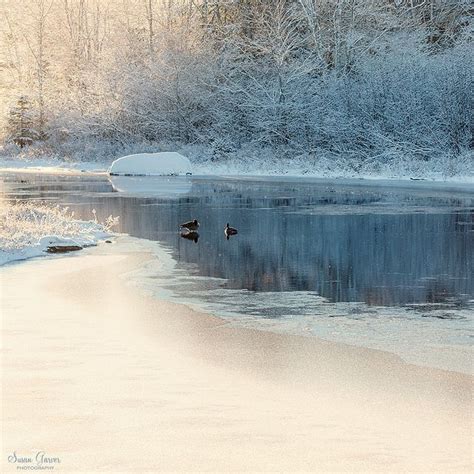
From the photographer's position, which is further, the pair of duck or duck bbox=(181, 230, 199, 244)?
the pair of duck

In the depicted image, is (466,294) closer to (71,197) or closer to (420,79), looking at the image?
(71,197)

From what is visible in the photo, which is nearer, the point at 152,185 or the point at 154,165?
the point at 152,185

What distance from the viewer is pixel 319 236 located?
20.6 metres

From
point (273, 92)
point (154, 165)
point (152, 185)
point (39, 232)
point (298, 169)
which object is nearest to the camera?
point (39, 232)

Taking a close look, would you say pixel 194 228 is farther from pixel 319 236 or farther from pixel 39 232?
pixel 39 232

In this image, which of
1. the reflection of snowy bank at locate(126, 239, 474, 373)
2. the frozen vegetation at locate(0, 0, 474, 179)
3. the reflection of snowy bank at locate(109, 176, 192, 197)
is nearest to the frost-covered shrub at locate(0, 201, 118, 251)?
the reflection of snowy bank at locate(126, 239, 474, 373)

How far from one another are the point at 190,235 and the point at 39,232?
11.1ft

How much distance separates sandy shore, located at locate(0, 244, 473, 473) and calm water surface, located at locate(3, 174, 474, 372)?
1.29 meters

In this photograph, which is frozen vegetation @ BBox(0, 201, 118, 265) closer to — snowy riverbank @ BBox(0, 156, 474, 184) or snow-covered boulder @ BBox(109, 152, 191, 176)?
snowy riverbank @ BBox(0, 156, 474, 184)

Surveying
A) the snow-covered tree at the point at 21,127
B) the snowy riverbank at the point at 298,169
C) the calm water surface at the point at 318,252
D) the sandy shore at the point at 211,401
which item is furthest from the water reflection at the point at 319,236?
the snow-covered tree at the point at 21,127

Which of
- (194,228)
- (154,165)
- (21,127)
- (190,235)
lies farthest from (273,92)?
(190,235)

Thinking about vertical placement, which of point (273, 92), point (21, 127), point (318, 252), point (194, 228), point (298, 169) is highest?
point (273, 92)

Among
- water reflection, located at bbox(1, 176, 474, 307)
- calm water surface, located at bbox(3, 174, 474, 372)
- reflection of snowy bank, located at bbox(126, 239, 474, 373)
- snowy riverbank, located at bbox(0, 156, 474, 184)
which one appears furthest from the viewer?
snowy riverbank, located at bbox(0, 156, 474, 184)

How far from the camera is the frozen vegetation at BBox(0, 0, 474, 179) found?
44625 mm
